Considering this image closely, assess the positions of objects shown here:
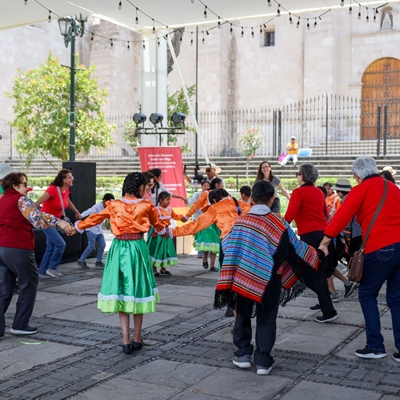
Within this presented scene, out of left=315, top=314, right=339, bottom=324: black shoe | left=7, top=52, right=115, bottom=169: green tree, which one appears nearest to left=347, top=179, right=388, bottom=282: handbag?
left=315, top=314, right=339, bottom=324: black shoe

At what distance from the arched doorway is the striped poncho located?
23.8 metres

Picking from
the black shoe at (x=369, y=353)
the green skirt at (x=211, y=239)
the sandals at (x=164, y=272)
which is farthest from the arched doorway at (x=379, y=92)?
the black shoe at (x=369, y=353)

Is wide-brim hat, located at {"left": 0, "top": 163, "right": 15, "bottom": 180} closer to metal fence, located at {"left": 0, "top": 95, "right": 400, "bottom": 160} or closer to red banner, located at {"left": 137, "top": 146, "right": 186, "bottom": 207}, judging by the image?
red banner, located at {"left": 137, "top": 146, "right": 186, "bottom": 207}

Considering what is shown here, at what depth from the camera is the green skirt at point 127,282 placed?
5816mm

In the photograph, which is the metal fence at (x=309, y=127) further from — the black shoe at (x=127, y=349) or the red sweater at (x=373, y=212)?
the black shoe at (x=127, y=349)

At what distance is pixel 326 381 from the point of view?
507 cm

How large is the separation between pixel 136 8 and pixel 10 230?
751 centimetres

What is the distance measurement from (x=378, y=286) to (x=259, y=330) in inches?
45.7

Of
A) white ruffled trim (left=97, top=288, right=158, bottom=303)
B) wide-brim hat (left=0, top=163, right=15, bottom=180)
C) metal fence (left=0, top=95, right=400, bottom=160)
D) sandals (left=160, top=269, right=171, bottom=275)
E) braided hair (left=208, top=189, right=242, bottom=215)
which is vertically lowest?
sandals (left=160, top=269, right=171, bottom=275)

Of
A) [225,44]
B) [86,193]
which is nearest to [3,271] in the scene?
[86,193]

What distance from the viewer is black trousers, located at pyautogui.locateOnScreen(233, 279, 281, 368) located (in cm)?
528

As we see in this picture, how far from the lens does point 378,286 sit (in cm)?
561

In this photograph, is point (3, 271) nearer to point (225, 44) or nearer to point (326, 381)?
point (326, 381)

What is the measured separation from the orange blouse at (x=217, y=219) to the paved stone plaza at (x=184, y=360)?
1.06 meters
